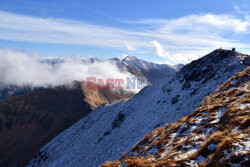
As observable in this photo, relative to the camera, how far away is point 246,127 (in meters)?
9.05

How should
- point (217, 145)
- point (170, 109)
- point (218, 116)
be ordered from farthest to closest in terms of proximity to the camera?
point (170, 109) → point (218, 116) → point (217, 145)

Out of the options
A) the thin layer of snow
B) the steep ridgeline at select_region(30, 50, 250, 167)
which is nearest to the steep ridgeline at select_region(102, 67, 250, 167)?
the thin layer of snow

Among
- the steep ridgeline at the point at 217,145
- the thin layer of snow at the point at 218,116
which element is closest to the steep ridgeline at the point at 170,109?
the thin layer of snow at the point at 218,116

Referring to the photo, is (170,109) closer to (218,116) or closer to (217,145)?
(218,116)

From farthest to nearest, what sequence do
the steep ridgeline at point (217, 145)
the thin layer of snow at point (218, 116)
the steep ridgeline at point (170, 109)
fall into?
the steep ridgeline at point (170, 109)
the thin layer of snow at point (218, 116)
the steep ridgeline at point (217, 145)

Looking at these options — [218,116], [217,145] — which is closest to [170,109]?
[218,116]

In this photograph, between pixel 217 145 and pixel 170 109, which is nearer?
pixel 217 145

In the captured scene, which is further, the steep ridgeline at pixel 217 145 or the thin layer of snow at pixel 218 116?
the thin layer of snow at pixel 218 116

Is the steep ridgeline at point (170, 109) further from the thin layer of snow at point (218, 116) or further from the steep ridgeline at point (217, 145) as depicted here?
the steep ridgeline at point (217, 145)

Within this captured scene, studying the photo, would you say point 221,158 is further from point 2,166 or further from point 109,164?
point 2,166

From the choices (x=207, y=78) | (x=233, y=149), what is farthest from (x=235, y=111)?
(x=207, y=78)

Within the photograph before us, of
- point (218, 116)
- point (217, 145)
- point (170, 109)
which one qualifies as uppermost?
point (218, 116)

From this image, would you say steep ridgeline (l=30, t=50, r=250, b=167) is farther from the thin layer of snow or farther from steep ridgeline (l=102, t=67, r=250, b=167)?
steep ridgeline (l=102, t=67, r=250, b=167)

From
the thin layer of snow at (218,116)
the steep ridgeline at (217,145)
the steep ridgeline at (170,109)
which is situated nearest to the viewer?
the steep ridgeline at (217,145)
